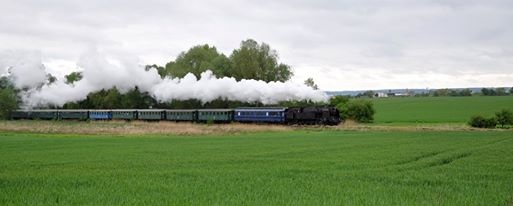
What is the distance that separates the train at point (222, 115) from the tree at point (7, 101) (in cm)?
449

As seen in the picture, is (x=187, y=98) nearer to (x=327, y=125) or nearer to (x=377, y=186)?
(x=327, y=125)

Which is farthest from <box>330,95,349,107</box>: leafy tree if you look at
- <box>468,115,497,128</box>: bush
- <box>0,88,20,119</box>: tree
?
<box>0,88,20,119</box>: tree

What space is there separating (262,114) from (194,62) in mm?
48335

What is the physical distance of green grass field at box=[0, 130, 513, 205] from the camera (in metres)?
15.1

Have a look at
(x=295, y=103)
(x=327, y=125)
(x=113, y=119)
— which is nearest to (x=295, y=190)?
(x=327, y=125)

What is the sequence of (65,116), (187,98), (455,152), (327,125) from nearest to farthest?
(455,152), (327,125), (187,98), (65,116)

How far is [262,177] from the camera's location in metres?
19.7

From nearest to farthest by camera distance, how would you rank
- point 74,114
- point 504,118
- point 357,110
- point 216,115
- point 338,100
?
point 504,118 < point 216,115 < point 357,110 < point 338,100 < point 74,114

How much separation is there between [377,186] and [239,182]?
412 cm

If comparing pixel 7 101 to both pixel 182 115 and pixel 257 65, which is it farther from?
pixel 257 65

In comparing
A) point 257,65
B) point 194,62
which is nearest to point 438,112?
point 257,65

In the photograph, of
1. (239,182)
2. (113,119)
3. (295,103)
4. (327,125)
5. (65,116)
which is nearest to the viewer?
(239,182)

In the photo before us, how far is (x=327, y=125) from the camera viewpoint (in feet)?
208

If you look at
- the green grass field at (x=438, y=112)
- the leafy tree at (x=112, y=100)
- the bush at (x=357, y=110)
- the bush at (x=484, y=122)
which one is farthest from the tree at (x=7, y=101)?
the bush at (x=484, y=122)
